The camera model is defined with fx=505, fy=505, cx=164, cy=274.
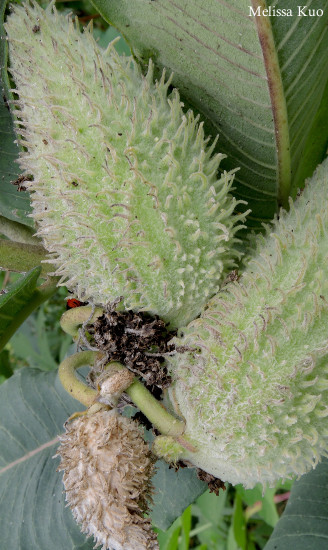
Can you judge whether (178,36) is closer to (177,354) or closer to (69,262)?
(69,262)

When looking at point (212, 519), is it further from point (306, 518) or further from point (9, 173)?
point (9, 173)

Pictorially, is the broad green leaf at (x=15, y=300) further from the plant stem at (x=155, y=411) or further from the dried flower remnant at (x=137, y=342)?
the plant stem at (x=155, y=411)

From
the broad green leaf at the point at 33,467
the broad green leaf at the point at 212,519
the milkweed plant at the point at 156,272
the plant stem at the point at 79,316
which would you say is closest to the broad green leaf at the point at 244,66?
the milkweed plant at the point at 156,272

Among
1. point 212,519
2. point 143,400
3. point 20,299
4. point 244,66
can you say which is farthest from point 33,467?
point 244,66

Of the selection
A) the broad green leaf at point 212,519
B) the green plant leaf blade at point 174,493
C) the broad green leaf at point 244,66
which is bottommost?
the broad green leaf at point 212,519

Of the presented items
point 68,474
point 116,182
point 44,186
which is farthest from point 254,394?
point 44,186

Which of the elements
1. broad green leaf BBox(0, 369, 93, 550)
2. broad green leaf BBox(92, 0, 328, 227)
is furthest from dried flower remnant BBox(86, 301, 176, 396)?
broad green leaf BBox(0, 369, 93, 550)

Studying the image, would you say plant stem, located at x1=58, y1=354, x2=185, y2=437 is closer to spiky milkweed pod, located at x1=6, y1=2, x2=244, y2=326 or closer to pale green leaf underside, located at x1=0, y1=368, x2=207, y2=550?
spiky milkweed pod, located at x1=6, y1=2, x2=244, y2=326
